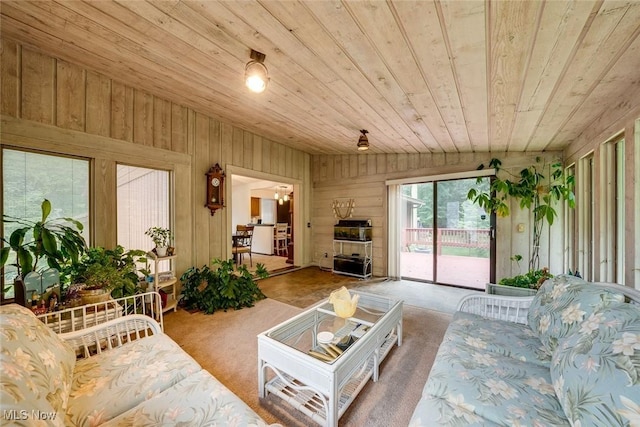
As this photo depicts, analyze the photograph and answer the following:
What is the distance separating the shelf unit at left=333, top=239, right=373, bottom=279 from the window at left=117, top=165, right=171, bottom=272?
313 cm

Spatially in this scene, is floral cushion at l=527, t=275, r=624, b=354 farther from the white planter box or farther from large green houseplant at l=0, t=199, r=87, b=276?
large green houseplant at l=0, t=199, r=87, b=276

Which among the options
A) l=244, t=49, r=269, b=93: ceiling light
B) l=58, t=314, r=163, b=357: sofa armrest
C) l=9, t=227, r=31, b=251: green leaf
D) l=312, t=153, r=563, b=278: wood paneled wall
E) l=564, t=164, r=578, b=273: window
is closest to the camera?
l=58, t=314, r=163, b=357: sofa armrest

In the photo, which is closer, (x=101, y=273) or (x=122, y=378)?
(x=122, y=378)

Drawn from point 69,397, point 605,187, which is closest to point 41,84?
point 69,397

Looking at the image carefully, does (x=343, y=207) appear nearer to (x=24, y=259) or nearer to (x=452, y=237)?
(x=452, y=237)

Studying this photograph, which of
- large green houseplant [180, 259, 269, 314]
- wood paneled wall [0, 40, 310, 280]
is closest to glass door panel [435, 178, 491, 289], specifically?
large green houseplant [180, 259, 269, 314]

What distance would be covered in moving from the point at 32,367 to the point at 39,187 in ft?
8.07

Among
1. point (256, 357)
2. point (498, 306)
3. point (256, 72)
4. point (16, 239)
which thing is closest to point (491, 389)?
point (498, 306)

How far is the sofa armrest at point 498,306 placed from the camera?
6.21ft

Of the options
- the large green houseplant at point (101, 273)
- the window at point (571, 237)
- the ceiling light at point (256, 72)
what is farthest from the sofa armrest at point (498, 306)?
the large green houseplant at point (101, 273)

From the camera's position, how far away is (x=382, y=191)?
4.77 metres

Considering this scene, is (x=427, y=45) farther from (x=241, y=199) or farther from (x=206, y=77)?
(x=241, y=199)

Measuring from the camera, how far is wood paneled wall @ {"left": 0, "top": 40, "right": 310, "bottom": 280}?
2.24 m

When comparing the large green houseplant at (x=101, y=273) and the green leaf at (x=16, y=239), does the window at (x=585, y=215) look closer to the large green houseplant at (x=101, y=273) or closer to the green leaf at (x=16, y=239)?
the large green houseplant at (x=101, y=273)
